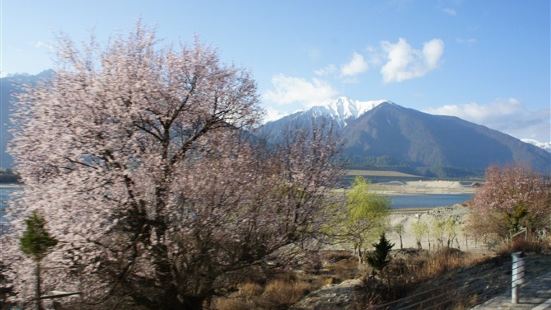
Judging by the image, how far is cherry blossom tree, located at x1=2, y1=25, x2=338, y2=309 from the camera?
40.7ft

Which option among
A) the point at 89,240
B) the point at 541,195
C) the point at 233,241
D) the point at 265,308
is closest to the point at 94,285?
the point at 89,240

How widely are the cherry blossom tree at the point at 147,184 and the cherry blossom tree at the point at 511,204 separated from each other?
2592 centimetres

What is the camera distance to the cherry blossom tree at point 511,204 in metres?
34.8

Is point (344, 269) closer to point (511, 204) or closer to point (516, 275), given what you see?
point (511, 204)

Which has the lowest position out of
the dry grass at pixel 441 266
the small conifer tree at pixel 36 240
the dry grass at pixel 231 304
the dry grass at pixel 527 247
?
the dry grass at pixel 231 304

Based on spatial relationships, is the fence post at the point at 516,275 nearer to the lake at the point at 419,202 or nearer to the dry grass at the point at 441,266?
the dry grass at the point at 441,266

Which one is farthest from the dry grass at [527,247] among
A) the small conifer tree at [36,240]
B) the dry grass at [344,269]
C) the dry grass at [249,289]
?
the small conifer tree at [36,240]

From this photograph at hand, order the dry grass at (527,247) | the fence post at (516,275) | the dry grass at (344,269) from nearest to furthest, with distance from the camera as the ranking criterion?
1. the fence post at (516,275)
2. the dry grass at (527,247)
3. the dry grass at (344,269)

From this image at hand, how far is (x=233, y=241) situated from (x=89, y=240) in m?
3.79

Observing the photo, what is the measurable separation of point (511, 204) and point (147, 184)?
3183 cm

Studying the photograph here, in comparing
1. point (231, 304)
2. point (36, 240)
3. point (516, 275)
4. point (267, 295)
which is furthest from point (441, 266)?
point (36, 240)

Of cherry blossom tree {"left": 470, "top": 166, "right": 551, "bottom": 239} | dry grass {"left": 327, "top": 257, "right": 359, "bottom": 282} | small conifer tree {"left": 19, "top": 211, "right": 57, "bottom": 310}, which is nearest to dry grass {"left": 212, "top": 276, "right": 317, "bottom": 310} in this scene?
dry grass {"left": 327, "top": 257, "right": 359, "bottom": 282}

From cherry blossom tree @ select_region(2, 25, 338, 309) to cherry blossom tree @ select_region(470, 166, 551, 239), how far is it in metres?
25.9

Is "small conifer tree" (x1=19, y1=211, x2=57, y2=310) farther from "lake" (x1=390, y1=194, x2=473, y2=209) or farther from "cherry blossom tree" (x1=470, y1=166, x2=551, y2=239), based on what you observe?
"lake" (x1=390, y1=194, x2=473, y2=209)
